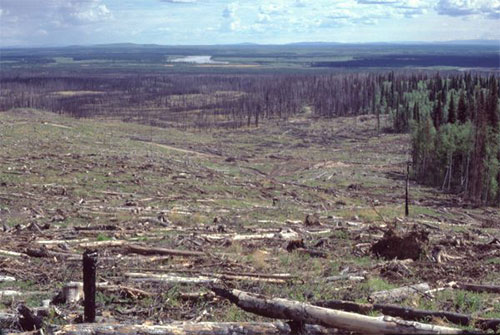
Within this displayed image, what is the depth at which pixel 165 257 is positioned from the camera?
1708 centimetres

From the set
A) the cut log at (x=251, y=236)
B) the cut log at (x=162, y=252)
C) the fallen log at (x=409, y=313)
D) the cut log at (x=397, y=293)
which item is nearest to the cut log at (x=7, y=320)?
the fallen log at (x=409, y=313)

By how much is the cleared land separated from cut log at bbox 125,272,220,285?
0.03 metres

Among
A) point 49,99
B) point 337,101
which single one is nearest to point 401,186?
point 337,101

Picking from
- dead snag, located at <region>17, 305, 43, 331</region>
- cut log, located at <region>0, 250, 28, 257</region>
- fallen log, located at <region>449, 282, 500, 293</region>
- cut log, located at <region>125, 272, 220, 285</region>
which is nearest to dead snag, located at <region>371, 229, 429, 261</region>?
fallen log, located at <region>449, 282, 500, 293</region>

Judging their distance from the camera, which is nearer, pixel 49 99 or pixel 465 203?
pixel 465 203

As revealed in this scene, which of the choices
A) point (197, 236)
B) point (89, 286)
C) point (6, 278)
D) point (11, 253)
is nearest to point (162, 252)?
point (197, 236)

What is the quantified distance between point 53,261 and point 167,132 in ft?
312

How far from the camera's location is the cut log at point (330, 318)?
7.84 metres

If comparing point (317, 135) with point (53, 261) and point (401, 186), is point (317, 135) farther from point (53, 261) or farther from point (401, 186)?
point (53, 261)

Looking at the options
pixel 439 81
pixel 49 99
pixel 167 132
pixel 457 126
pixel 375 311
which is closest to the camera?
pixel 375 311

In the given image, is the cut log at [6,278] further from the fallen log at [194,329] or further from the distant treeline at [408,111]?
the distant treeline at [408,111]

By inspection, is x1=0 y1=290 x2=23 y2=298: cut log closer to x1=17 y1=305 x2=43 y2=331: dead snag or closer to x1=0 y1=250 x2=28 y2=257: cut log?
x1=17 y1=305 x2=43 y2=331: dead snag

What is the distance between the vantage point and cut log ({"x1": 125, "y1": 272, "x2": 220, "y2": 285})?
1369 cm

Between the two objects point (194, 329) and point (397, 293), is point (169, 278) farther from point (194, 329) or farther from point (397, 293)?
point (397, 293)
